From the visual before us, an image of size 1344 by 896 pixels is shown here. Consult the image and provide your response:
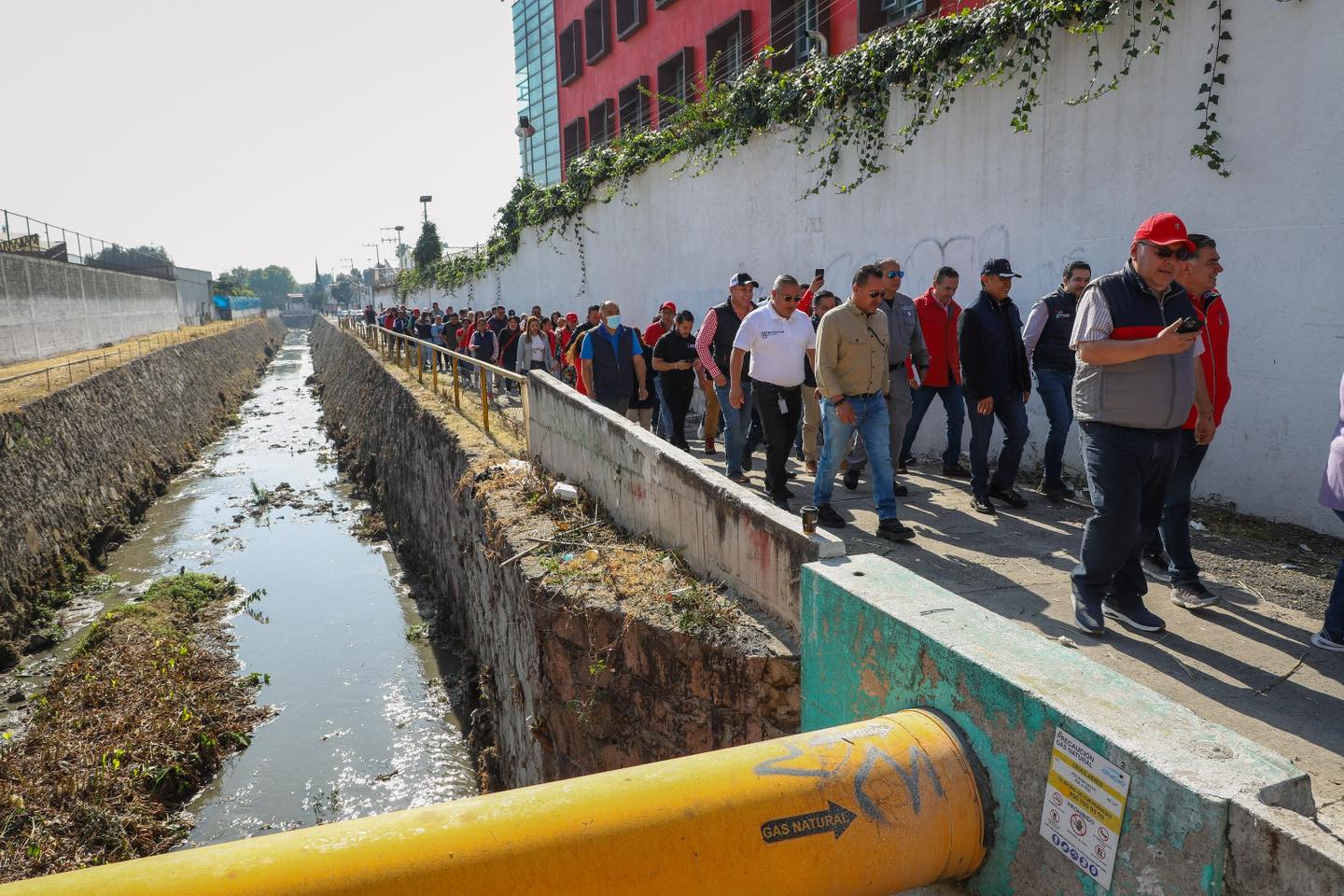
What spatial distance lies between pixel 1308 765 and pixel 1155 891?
63.1 inches

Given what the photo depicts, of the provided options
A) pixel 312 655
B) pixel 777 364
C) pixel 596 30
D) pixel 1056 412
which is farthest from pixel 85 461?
pixel 596 30

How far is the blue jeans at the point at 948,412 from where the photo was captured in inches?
300

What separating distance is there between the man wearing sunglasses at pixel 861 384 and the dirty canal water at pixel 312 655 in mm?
4740

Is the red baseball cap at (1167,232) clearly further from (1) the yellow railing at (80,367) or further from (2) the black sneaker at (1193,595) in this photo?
(1) the yellow railing at (80,367)

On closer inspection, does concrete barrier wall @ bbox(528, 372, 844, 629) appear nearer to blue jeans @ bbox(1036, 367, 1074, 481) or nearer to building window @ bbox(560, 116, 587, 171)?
blue jeans @ bbox(1036, 367, 1074, 481)

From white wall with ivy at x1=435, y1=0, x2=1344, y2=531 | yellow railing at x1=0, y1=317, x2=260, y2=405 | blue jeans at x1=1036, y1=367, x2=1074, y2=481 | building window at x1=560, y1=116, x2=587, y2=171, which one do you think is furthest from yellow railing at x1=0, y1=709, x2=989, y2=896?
building window at x1=560, y1=116, x2=587, y2=171

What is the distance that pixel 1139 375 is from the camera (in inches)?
155

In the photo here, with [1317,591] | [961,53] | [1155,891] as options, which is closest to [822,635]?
[1155,891]

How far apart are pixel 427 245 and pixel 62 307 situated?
2407 centimetres

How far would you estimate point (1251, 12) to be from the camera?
19.6ft

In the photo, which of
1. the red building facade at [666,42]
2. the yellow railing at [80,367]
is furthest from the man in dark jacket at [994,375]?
the yellow railing at [80,367]

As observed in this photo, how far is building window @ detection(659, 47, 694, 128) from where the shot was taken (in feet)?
62.2

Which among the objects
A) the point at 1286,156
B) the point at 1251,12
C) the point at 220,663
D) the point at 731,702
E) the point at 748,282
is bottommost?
the point at 220,663

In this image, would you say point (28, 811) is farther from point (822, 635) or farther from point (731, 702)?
point (822, 635)
